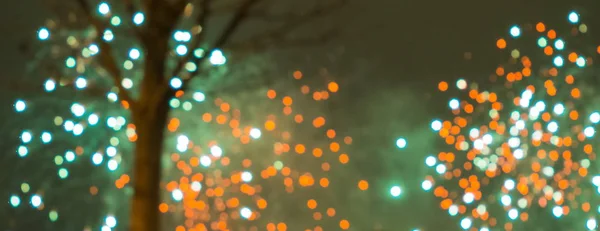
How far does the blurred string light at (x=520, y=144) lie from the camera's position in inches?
103

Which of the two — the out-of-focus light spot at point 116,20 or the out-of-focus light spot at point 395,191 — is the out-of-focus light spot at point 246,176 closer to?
the out-of-focus light spot at point 395,191

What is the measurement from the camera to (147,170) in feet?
5.01

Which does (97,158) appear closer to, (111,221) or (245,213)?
(111,221)

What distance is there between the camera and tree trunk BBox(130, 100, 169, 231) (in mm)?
1527

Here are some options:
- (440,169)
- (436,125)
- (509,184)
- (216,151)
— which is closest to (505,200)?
(509,184)

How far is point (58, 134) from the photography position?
2.52 metres

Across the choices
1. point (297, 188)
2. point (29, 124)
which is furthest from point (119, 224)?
point (297, 188)

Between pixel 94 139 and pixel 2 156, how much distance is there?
0.34 metres

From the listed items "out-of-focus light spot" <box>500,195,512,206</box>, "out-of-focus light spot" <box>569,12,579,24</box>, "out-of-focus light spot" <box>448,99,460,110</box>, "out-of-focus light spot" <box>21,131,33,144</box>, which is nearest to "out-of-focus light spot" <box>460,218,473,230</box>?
"out-of-focus light spot" <box>500,195,512,206</box>

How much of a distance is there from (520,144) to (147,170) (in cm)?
162

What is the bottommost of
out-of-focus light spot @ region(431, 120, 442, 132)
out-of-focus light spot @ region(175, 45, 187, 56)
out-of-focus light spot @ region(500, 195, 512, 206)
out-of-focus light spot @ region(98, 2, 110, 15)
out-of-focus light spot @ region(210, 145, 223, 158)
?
out-of-focus light spot @ region(500, 195, 512, 206)

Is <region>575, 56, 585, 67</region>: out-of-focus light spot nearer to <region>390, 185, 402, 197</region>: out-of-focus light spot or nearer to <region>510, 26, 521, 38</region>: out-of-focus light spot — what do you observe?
<region>510, 26, 521, 38</region>: out-of-focus light spot

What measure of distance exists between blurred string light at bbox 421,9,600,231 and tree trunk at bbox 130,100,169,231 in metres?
1.32

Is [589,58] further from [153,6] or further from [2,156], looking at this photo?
[2,156]
